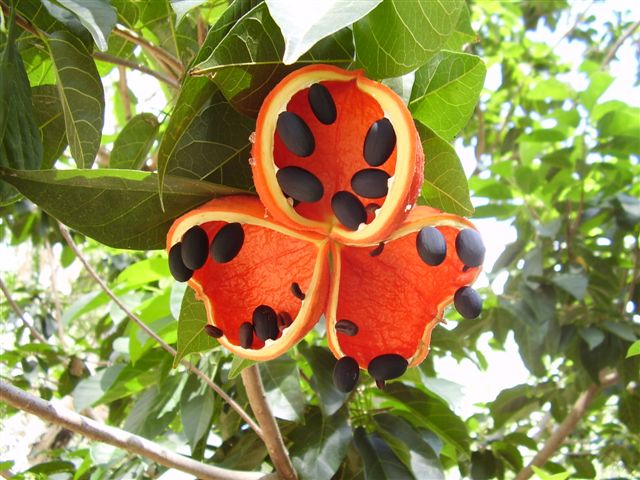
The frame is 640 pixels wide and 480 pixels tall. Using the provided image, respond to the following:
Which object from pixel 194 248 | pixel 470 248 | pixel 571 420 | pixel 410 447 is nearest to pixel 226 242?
pixel 194 248

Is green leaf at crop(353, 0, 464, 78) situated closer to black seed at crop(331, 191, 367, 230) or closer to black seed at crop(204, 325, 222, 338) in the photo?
black seed at crop(331, 191, 367, 230)

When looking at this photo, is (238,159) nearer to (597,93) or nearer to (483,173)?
(597,93)

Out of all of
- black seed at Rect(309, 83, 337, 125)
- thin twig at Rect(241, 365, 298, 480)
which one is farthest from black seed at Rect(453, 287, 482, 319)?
thin twig at Rect(241, 365, 298, 480)

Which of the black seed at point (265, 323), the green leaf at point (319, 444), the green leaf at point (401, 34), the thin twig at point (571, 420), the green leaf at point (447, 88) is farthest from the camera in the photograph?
the thin twig at point (571, 420)

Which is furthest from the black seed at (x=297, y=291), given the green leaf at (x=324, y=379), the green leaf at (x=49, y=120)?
the green leaf at (x=324, y=379)

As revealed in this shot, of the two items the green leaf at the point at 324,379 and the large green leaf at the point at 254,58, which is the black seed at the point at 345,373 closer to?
the large green leaf at the point at 254,58

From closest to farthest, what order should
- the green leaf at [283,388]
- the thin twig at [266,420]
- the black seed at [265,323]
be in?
the black seed at [265,323] < the thin twig at [266,420] < the green leaf at [283,388]

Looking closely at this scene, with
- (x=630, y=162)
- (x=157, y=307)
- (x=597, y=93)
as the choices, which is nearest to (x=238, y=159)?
(x=157, y=307)

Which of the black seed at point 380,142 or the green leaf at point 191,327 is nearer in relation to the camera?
the black seed at point 380,142
